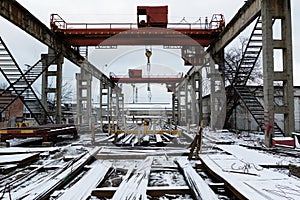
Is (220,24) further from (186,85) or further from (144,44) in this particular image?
(186,85)

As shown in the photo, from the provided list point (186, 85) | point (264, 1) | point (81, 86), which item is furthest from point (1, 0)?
point (186, 85)

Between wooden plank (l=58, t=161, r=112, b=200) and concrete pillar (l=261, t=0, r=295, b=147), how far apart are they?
650 cm

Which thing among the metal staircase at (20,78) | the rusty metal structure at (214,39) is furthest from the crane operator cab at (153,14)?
the metal staircase at (20,78)

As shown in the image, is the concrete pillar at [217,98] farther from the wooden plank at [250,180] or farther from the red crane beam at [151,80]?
the wooden plank at [250,180]

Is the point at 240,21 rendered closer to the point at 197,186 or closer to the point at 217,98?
the point at 217,98

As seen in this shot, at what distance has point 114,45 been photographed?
15.6m

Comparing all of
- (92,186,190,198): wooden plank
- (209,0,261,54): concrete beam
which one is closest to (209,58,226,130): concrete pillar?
(209,0,261,54): concrete beam

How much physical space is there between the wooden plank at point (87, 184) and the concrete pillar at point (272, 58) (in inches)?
256

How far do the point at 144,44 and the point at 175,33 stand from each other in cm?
191

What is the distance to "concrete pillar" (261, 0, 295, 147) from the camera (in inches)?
385

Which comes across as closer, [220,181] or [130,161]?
[220,181]

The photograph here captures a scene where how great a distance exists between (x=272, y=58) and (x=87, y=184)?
802 cm

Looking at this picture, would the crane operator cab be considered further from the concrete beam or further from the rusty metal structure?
the concrete beam

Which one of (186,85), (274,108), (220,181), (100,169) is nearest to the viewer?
(220,181)
